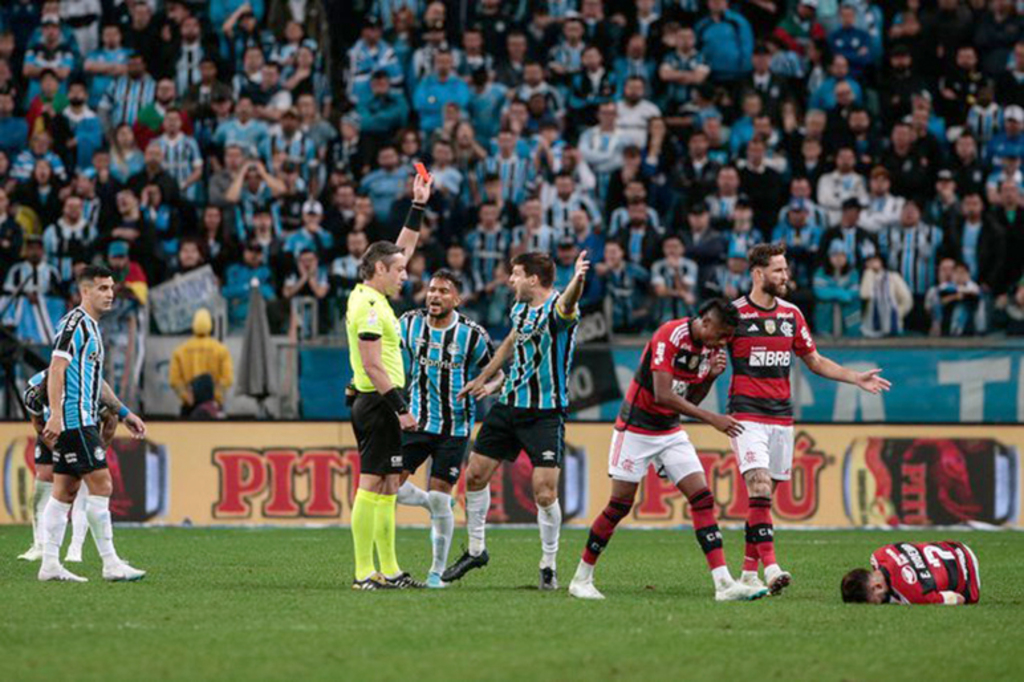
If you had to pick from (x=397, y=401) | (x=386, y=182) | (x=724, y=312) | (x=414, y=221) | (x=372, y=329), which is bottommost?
(x=397, y=401)

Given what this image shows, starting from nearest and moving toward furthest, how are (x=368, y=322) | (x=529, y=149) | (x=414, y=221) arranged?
(x=368, y=322), (x=414, y=221), (x=529, y=149)

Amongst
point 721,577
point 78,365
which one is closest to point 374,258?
point 78,365

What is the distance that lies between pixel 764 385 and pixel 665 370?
148 centimetres

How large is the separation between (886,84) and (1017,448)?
24.7 ft

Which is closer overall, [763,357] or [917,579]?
[917,579]

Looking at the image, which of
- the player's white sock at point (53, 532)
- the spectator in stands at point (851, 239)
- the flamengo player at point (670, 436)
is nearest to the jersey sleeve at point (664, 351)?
the flamengo player at point (670, 436)

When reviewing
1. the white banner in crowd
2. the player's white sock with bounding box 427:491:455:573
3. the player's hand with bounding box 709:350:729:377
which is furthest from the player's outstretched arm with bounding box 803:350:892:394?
the white banner in crowd

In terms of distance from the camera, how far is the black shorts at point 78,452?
13.3 metres

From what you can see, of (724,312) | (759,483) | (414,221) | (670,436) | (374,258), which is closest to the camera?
(724,312)

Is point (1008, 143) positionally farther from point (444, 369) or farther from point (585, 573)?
point (585, 573)

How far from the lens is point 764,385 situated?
13250 millimetres

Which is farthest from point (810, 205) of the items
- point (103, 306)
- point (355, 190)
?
point (103, 306)

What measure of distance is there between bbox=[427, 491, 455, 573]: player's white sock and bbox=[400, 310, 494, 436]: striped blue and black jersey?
1.78ft

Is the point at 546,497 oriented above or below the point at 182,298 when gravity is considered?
below
